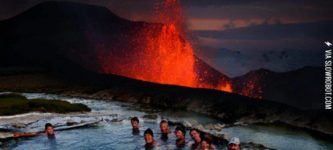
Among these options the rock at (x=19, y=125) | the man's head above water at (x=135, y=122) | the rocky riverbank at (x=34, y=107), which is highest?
the rocky riverbank at (x=34, y=107)

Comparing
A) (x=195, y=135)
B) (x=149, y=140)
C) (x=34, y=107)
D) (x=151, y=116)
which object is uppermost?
(x=34, y=107)

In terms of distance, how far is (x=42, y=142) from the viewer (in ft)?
81.4

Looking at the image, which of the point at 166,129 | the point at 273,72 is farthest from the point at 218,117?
the point at 273,72

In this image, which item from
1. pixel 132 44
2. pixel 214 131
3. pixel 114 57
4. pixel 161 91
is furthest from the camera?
pixel 132 44

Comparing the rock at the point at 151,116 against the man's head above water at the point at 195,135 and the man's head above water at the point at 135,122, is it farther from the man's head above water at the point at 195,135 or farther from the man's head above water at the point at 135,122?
the man's head above water at the point at 195,135

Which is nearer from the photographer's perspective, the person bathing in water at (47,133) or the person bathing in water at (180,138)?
the person bathing in water at (180,138)

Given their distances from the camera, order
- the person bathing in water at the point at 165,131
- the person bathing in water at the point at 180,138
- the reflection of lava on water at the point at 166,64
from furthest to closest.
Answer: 1. the reflection of lava on water at the point at 166,64
2. the person bathing in water at the point at 165,131
3. the person bathing in water at the point at 180,138

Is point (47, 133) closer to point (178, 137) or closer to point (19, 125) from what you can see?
point (19, 125)

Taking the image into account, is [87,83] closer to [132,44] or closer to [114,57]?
[114,57]

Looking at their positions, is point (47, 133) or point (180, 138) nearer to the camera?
point (180, 138)

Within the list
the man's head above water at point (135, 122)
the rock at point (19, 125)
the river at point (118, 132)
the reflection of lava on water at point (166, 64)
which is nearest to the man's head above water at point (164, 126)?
the river at point (118, 132)

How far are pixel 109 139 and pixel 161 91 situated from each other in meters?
23.1

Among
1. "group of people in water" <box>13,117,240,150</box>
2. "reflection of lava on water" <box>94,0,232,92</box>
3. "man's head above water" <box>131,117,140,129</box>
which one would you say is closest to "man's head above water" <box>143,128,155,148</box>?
"group of people in water" <box>13,117,240,150</box>

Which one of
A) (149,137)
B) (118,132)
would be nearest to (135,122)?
(118,132)
